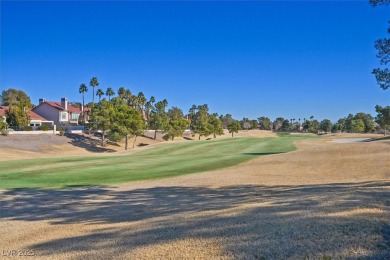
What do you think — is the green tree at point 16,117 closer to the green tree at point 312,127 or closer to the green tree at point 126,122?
the green tree at point 126,122

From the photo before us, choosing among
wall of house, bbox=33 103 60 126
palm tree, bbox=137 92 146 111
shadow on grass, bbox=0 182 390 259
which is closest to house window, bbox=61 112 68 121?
wall of house, bbox=33 103 60 126

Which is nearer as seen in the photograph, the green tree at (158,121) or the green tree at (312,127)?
the green tree at (158,121)

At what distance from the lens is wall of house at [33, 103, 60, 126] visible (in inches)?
4328

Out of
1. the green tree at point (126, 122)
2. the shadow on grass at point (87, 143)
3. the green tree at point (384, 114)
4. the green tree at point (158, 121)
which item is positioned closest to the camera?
the green tree at point (384, 114)

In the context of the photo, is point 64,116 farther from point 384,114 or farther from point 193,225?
point 193,225

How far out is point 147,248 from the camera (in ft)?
26.2

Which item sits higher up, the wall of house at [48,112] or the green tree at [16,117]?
the wall of house at [48,112]

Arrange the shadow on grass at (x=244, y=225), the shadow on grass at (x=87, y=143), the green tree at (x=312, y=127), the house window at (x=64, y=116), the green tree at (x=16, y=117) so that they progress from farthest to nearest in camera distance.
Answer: the green tree at (x=312, y=127), the house window at (x=64, y=116), the green tree at (x=16, y=117), the shadow on grass at (x=87, y=143), the shadow on grass at (x=244, y=225)

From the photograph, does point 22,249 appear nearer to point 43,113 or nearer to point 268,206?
point 268,206

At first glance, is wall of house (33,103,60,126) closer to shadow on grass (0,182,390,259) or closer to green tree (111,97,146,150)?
green tree (111,97,146,150)

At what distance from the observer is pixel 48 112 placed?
111688mm

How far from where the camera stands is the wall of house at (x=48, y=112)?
4328 inches

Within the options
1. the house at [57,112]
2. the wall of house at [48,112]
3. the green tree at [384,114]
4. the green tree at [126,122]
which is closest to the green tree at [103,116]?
the green tree at [126,122]

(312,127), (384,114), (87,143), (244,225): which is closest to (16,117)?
(87,143)
